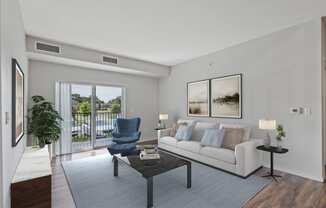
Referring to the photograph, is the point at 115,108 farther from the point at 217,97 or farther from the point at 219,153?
the point at 219,153

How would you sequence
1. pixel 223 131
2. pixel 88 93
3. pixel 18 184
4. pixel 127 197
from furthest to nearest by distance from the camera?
pixel 88 93, pixel 223 131, pixel 127 197, pixel 18 184

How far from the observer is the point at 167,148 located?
4.52 meters

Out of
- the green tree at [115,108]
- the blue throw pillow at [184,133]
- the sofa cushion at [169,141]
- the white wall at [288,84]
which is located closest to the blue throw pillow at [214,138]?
the blue throw pillow at [184,133]

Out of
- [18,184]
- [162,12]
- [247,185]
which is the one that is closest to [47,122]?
[18,184]

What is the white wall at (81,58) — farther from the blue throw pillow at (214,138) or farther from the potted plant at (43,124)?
the blue throw pillow at (214,138)

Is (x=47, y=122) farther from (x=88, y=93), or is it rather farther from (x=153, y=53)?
(x=153, y=53)

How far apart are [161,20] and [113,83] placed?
313cm

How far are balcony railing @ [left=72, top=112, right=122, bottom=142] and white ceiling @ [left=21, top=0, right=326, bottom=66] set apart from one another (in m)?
2.20

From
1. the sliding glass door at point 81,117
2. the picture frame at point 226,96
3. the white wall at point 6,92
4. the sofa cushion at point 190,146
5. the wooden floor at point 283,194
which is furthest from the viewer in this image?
the sliding glass door at point 81,117

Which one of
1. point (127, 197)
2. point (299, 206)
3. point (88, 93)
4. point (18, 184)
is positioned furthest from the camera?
point (88, 93)

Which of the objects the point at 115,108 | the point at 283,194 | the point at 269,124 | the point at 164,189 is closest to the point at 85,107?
the point at 115,108

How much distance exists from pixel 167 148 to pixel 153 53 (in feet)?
8.89

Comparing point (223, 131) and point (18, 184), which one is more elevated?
point (223, 131)

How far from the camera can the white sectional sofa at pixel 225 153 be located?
9.38 ft
